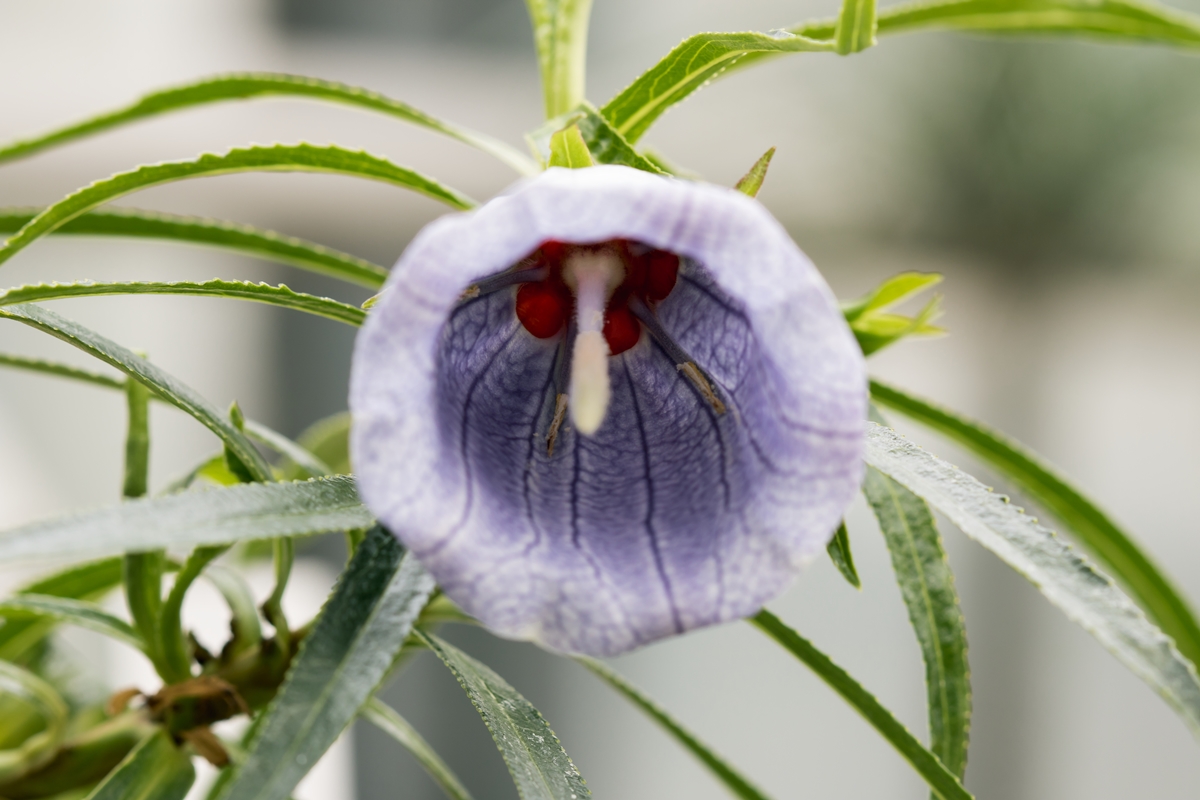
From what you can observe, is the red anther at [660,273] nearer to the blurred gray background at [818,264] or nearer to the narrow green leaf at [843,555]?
the narrow green leaf at [843,555]

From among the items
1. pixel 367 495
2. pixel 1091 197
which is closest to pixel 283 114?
pixel 1091 197

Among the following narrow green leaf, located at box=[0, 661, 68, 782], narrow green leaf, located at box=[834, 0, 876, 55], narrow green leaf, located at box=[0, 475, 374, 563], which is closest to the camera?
narrow green leaf, located at box=[0, 475, 374, 563]

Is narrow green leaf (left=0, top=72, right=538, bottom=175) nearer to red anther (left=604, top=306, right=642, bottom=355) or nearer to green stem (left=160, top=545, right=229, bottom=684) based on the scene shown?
red anther (left=604, top=306, right=642, bottom=355)

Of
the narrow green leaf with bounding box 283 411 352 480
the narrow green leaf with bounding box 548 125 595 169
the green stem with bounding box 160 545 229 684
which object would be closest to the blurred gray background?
the narrow green leaf with bounding box 283 411 352 480

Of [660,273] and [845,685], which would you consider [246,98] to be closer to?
[660,273]

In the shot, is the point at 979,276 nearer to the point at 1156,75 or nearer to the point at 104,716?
the point at 1156,75
